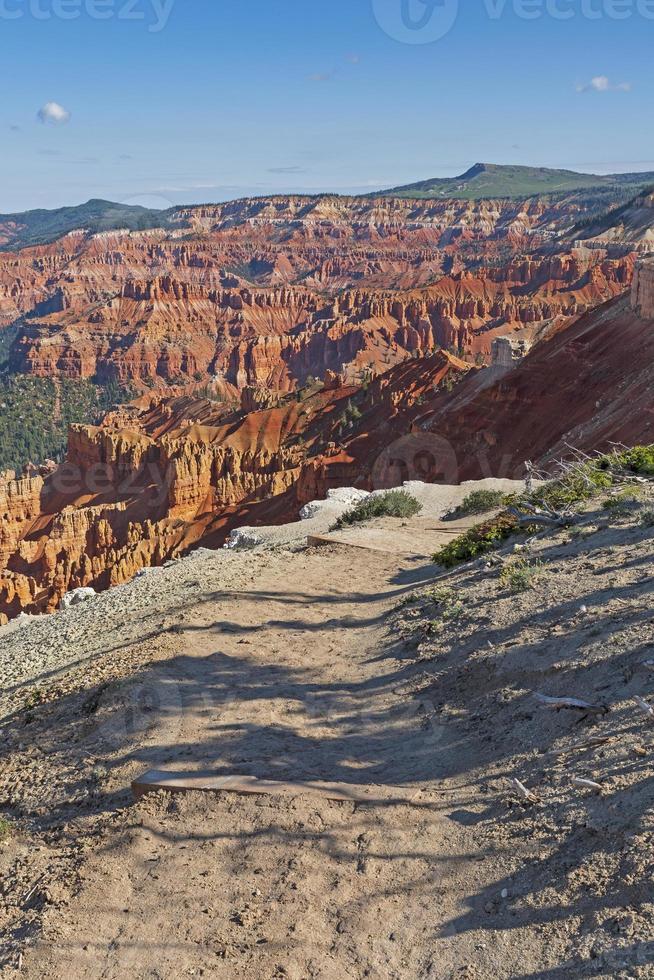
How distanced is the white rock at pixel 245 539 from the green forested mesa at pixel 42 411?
89.1 m

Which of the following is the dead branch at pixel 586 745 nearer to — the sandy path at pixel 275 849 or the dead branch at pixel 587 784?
the dead branch at pixel 587 784

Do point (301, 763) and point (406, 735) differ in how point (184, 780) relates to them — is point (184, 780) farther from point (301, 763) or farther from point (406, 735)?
point (406, 735)

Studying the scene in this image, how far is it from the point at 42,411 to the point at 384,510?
12885cm

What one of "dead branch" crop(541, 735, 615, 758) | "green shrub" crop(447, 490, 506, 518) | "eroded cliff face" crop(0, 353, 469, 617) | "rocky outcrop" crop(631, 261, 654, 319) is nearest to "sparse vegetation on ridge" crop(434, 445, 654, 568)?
"green shrub" crop(447, 490, 506, 518)

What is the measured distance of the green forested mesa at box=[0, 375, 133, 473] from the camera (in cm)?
11662

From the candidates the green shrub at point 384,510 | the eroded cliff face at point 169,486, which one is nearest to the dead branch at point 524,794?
the green shrub at point 384,510

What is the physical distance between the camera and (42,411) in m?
139

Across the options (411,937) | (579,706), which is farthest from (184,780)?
(579,706)

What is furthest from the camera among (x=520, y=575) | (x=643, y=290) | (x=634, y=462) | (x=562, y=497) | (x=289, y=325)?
(x=289, y=325)

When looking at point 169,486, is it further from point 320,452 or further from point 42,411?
point 42,411

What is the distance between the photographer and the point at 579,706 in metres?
6.81

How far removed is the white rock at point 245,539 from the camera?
2242 centimetres

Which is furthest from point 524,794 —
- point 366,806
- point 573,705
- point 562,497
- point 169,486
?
point 169,486

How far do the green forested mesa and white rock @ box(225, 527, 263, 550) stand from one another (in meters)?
89.1
